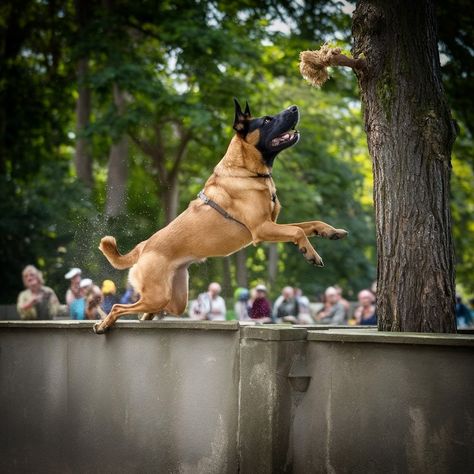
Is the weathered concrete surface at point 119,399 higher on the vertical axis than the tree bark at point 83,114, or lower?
lower

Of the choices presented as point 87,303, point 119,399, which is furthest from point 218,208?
point 87,303

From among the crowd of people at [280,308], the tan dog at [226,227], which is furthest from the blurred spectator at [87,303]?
the tan dog at [226,227]

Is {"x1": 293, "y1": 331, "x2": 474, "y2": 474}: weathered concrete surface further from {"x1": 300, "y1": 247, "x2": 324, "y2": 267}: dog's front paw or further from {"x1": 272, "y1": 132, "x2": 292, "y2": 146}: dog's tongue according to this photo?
{"x1": 272, "y1": 132, "x2": 292, "y2": 146}: dog's tongue

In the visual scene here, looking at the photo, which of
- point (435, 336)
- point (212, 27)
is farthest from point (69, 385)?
point (212, 27)

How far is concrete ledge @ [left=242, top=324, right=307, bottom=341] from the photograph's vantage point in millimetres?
5527

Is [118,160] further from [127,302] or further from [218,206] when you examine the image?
[218,206]

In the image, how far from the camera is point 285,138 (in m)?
7.26

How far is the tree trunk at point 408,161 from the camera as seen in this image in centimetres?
633

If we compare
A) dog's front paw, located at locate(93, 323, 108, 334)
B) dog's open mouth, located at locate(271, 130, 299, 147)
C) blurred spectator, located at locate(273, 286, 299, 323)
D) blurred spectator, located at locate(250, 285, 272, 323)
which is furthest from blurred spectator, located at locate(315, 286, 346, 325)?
dog's front paw, located at locate(93, 323, 108, 334)

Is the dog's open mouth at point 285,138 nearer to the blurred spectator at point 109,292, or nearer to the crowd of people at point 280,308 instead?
the blurred spectator at point 109,292

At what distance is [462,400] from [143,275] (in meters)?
3.09

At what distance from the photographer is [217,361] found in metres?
5.96

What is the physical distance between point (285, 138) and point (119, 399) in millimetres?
2623

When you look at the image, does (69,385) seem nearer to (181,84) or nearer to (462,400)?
(462,400)
